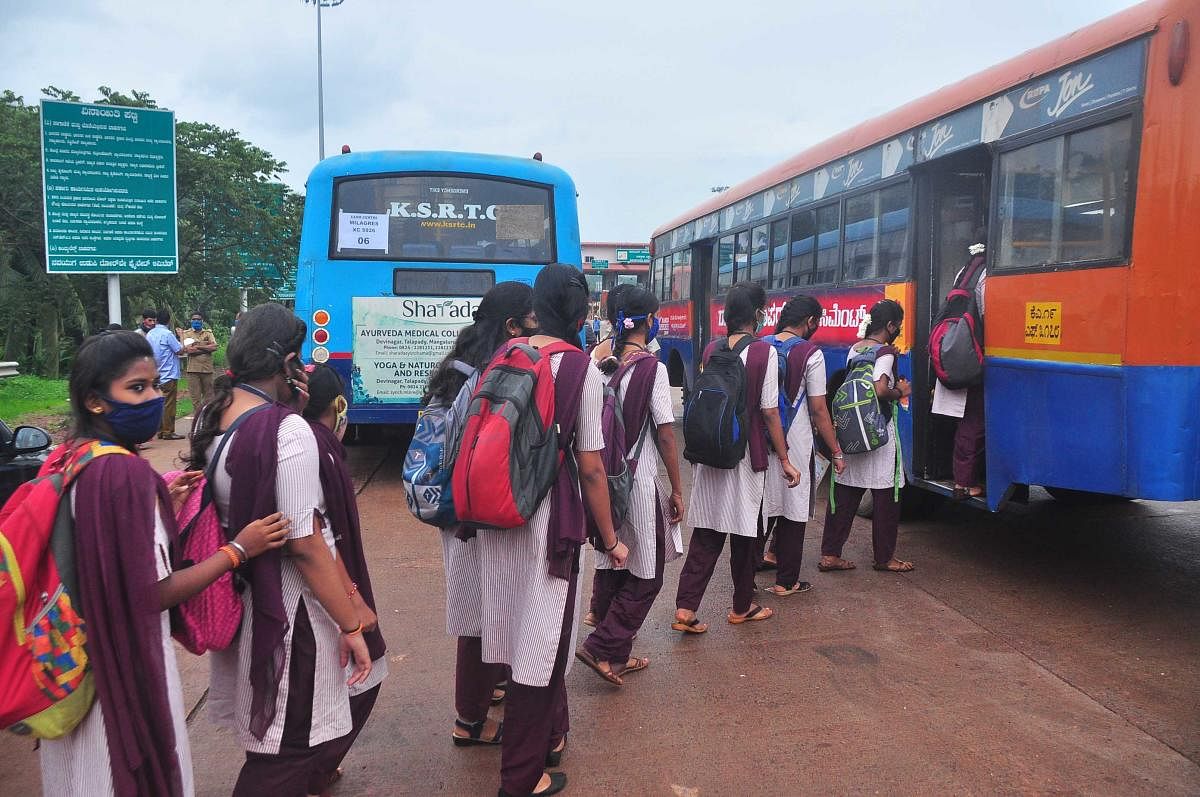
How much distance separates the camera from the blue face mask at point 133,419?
2.03 metres

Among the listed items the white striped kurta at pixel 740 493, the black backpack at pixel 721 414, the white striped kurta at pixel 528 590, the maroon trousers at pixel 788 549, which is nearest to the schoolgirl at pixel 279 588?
the white striped kurta at pixel 528 590

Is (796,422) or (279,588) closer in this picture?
(279,588)

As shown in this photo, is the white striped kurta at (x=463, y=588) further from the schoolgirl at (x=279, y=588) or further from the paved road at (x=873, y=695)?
the schoolgirl at (x=279, y=588)

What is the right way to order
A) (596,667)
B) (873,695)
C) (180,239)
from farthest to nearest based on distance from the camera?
(180,239) → (596,667) → (873,695)

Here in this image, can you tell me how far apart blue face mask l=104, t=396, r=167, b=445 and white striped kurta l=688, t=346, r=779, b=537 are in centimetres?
285

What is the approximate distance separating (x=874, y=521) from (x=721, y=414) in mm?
1840

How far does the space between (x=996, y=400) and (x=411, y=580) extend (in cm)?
364

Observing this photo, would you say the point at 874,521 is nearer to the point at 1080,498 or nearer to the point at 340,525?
the point at 1080,498

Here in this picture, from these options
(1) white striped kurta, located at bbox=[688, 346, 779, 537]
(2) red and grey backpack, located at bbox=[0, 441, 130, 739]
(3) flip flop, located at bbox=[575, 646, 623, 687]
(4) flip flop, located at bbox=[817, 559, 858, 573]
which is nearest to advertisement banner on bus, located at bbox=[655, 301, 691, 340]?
(4) flip flop, located at bbox=[817, 559, 858, 573]

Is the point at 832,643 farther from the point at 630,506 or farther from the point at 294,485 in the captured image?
the point at 294,485

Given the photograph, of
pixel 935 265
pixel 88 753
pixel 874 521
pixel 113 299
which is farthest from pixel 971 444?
pixel 113 299

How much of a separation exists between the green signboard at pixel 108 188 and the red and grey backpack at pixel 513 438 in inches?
505

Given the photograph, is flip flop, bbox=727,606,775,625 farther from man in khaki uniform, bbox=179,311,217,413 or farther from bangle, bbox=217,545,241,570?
man in khaki uniform, bbox=179,311,217,413

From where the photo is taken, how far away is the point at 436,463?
2.90 meters
